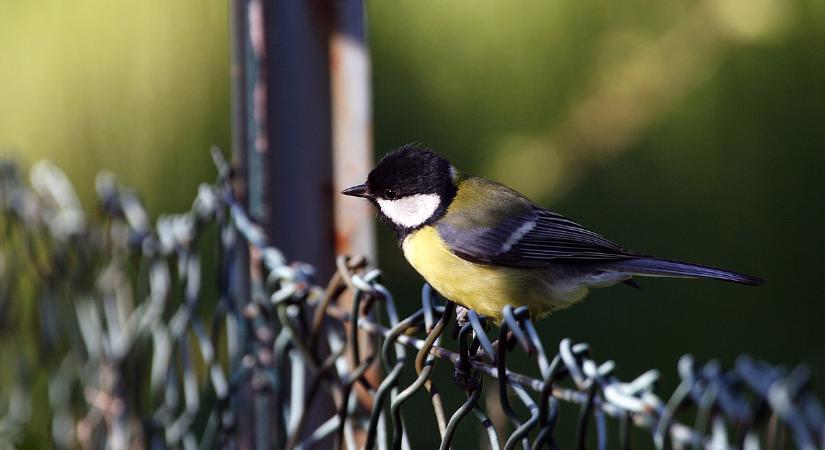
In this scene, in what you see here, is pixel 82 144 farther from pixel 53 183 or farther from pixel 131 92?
pixel 53 183

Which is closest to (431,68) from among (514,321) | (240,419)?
(240,419)

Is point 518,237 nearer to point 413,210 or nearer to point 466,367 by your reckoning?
point 413,210

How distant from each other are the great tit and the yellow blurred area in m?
0.66

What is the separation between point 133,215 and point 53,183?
293mm

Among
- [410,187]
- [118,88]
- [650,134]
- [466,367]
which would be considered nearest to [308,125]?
[410,187]

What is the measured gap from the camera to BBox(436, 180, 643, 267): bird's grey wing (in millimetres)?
1412

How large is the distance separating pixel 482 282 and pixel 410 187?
0.55 ft

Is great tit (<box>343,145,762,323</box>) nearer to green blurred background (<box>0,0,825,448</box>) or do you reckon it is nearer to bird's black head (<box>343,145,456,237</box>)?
bird's black head (<box>343,145,456,237</box>)

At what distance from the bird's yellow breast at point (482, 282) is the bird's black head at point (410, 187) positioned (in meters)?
0.03

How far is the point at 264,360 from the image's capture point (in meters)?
1.18

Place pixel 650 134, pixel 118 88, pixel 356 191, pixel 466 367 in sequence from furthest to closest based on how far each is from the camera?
pixel 118 88 < pixel 650 134 < pixel 356 191 < pixel 466 367

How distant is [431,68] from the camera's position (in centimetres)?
174

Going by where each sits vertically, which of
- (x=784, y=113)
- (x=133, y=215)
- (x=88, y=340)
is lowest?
(x=88, y=340)

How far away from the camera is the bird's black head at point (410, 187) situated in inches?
50.7
